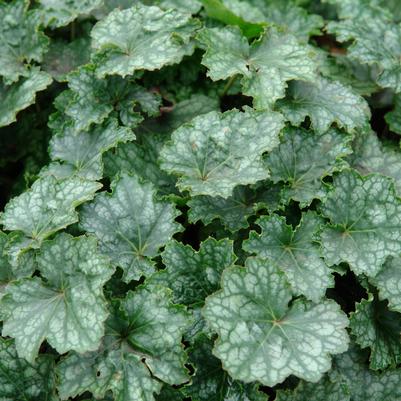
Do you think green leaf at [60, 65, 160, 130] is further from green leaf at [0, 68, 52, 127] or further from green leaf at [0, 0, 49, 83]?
green leaf at [0, 0, 49, 83]

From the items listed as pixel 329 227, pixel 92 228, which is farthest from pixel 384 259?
Result: pixel 92 228

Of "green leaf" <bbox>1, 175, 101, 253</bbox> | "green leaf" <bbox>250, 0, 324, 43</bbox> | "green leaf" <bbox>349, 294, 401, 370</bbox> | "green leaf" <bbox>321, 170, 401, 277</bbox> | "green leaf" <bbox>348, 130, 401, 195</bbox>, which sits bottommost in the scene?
"green leaf" <bbox>349, 294, 401, 370</bbox>

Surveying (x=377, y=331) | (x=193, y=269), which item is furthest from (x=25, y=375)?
(x=377, y=331)

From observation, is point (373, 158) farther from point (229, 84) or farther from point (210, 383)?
point (210, 383)

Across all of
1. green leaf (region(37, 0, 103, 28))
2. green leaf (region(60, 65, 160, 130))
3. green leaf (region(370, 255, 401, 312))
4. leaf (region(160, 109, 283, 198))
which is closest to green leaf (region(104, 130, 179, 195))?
green leaf (region(60, 65, 160, 130))

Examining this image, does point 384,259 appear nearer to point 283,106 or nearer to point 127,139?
point 283,106

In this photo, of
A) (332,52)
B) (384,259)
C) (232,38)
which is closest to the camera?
(384,259)
